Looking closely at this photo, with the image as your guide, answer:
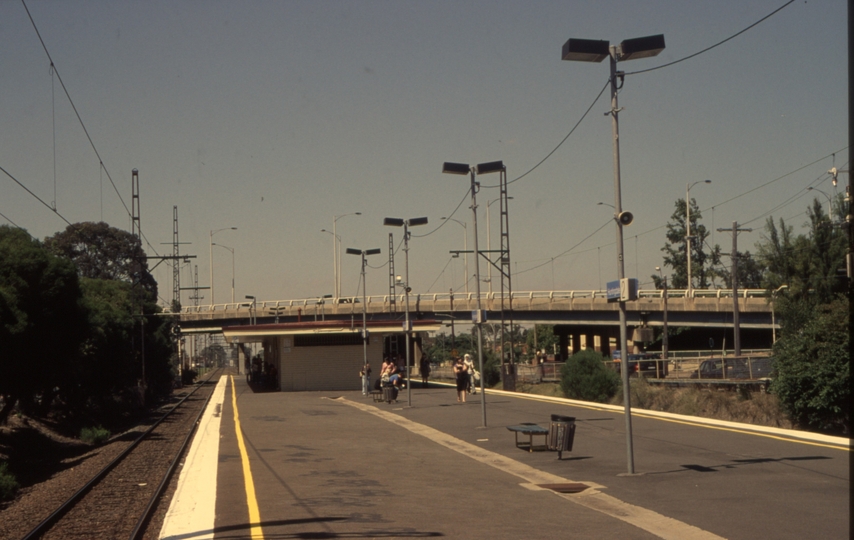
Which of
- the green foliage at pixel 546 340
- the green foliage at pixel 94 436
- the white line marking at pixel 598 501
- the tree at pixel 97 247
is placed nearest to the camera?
the white line marking at pixel 598 501

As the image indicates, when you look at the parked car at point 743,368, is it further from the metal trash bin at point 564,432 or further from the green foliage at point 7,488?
the green foliage at point 7,488

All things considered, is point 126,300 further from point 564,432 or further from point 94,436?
point 564,432

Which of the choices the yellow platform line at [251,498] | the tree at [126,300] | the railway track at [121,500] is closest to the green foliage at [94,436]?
the tree at [126,300]

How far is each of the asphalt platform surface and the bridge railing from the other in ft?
135

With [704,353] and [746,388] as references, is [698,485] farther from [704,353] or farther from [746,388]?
[704,353]

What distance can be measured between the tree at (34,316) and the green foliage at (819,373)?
72.6 ft

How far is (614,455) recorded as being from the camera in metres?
16.4

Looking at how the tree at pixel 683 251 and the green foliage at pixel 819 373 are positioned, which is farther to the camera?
the tree at pixel 683 251

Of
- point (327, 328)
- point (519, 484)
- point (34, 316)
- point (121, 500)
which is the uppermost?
point (34, 316)

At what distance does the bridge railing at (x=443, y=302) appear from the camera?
65.1 meters

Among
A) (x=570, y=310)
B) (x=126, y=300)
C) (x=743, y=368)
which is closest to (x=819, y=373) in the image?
(x=743, y=368)

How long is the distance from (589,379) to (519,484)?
23558 millimetres

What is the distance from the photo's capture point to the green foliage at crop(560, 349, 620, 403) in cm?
3625

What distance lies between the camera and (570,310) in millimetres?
68500
